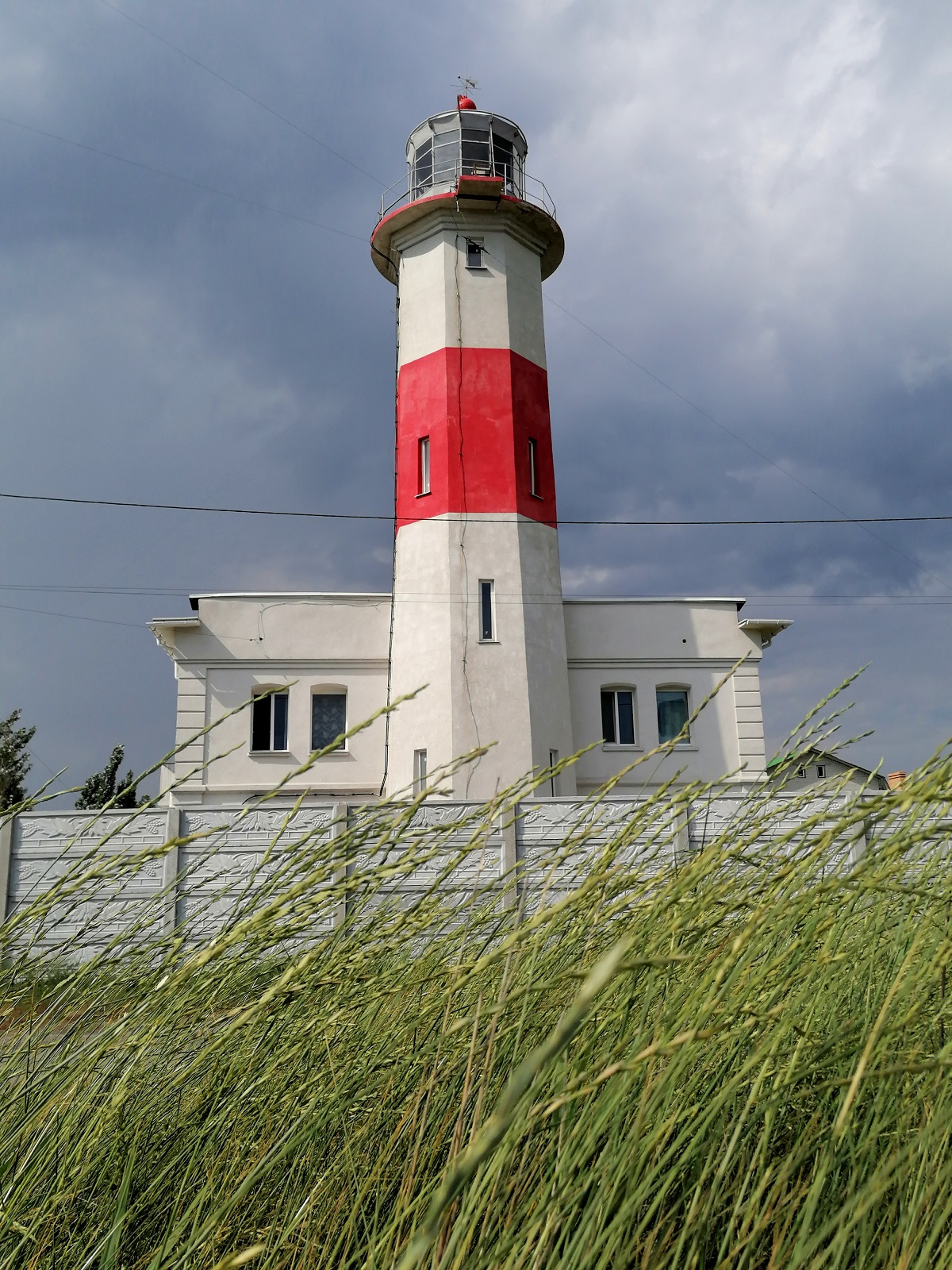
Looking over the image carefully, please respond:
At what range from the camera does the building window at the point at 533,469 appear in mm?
14805

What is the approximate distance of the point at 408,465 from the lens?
15039 mm

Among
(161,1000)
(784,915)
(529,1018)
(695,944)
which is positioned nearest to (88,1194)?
(161,1000)

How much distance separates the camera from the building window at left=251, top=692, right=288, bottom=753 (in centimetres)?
1532

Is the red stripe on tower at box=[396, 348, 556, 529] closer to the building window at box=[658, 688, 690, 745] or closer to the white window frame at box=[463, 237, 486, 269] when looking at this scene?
the white window frame at box=[463, 237, 486, 269]

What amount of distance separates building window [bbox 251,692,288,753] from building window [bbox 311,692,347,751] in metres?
0.47

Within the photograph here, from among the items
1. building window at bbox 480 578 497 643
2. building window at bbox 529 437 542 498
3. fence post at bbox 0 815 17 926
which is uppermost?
building window at bbox 529 437 542 498

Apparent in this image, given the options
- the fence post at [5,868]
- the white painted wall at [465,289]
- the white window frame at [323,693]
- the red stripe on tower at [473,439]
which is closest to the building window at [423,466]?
the red stripe on tower at [473,439]

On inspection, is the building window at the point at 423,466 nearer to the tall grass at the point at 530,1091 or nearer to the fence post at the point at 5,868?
the fence post at the point at 5,868

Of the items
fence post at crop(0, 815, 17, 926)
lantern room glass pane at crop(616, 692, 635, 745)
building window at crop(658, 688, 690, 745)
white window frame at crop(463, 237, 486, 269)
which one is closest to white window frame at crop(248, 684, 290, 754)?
lantern room glass pane at crop(616, 692, 635, 745)

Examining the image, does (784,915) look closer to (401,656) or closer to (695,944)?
(695,944)

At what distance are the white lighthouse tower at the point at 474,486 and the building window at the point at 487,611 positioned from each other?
3 centimetres

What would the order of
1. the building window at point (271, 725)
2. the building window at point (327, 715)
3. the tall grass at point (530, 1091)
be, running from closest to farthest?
the tall grass at point (530, 1091)
the building window at point (271, 725)
the building window at point (327, 715)

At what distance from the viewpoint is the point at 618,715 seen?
16031mm

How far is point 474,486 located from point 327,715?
4611 millimetres
